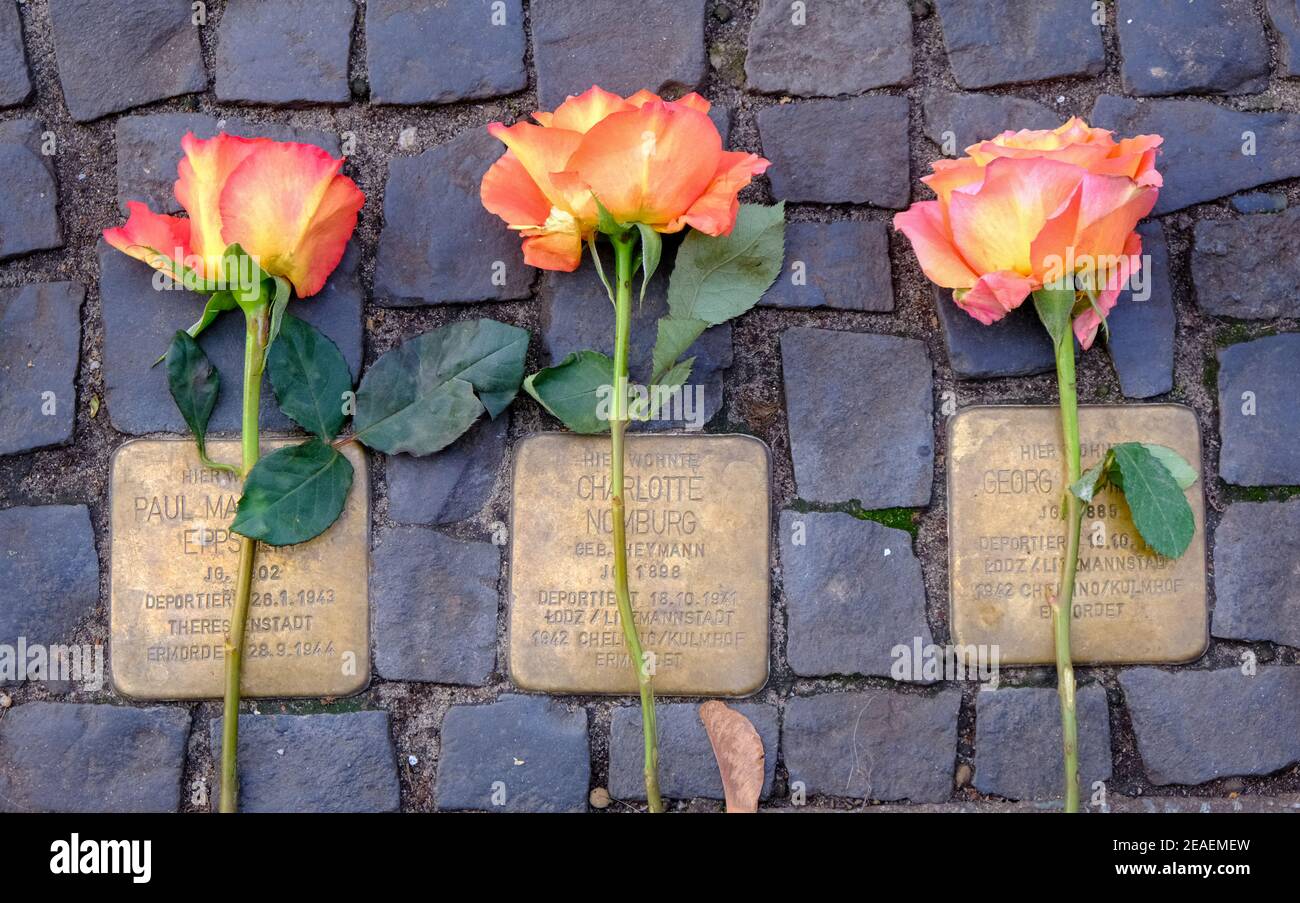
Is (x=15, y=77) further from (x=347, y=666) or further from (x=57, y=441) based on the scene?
(x=347, y=666)

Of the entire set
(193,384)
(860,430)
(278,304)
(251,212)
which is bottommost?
(860,430)

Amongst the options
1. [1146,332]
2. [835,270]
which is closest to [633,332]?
[835,270]

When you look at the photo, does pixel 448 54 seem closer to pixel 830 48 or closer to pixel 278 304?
pixel 278 304

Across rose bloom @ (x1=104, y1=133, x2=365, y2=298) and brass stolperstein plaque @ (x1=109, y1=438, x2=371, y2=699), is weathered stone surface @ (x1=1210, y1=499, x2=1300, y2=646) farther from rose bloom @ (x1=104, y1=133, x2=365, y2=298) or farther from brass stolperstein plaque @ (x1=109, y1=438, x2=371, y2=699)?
rose bloom @ (x1=104, y1=133, x2=365, y2=298)

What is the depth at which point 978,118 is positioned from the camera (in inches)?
75.8

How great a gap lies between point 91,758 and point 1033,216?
1.86m

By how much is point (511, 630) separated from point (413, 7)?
1167 millimetres

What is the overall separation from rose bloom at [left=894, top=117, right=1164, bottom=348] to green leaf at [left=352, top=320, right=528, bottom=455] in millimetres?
732

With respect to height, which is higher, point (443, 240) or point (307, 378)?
point (443, 240)

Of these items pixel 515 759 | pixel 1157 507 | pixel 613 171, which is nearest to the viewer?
pixel 613 171

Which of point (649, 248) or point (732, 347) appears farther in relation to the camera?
point (732, 347)

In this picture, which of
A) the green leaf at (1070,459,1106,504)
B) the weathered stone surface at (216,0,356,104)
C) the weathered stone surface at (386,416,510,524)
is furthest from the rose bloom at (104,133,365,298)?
the green leaf at (1070,459,1106,504)

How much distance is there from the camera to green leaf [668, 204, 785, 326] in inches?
71.8

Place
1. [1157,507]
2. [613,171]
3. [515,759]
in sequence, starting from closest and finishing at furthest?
1. [613,171]
2. [1157,507]
3. [515,759]
